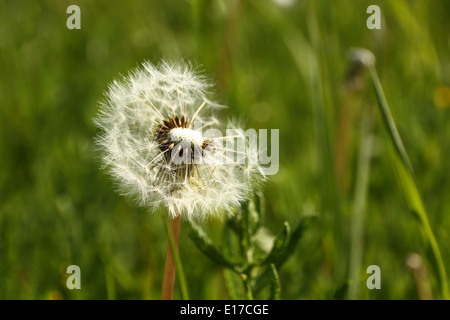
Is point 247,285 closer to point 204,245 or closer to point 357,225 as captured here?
point 204,245

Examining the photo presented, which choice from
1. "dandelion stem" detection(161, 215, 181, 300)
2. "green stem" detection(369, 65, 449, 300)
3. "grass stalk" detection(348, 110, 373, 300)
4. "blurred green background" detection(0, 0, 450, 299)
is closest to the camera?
"dandelion stem" detection(161, 215, 181, 300)

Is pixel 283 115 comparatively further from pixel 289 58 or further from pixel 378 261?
pixel 378 261

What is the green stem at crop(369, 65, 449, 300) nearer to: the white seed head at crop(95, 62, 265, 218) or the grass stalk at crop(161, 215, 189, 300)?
the white seed head at crop(95, 62, 265, 218)

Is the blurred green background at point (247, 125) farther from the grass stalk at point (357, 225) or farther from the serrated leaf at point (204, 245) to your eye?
the serrated leaf at point (204, 245)

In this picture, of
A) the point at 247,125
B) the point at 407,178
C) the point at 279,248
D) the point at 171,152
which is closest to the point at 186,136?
the point at 171,152

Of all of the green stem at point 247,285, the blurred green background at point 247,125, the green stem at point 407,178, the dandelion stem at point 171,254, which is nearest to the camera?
the dandelion stem at point 171,254

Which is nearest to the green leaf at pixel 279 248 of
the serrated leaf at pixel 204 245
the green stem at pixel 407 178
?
the serrated leaf at pixel 204 245

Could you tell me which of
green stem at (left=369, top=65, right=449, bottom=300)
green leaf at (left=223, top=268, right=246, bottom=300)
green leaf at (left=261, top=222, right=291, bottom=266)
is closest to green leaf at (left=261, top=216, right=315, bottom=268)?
green leaf at (left=261, top=222, right=291, bottom=266)
